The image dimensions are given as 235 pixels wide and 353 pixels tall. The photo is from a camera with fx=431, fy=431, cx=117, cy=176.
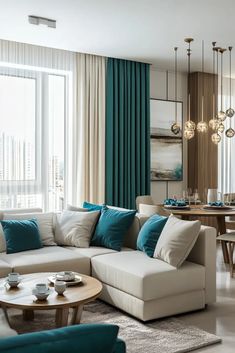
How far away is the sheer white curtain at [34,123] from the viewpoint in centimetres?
589

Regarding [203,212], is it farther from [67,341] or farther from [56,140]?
[67,341]

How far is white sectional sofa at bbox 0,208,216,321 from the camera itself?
3.47 metres

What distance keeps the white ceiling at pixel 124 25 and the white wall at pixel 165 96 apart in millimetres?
777

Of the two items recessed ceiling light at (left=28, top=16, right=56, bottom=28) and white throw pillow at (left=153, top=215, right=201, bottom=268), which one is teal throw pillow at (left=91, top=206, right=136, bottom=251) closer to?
white throw pillow at (left=153, top=215, right=201, bottom=268)

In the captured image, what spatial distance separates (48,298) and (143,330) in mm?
850

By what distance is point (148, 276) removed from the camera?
3.44 m

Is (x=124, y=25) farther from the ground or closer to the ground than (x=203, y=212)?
farther from the ground

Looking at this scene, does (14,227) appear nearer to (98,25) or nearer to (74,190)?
(74,190)

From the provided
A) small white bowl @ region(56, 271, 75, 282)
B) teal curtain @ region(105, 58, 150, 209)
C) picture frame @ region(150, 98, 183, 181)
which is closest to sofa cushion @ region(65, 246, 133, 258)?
small white bowl @ region(56, 271, 75, 282)

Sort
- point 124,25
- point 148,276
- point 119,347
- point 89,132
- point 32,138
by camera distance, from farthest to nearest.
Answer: point 89,132, point 32,138, point 124,25, point 148,276, point 119,347

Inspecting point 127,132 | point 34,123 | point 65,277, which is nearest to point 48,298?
Answer: point 65,277

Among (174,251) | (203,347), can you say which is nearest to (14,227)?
(174,251)

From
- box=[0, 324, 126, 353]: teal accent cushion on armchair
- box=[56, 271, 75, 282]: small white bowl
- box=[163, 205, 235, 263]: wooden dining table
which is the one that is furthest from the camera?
box=[163, 205, 235, 263]: wooden dining table

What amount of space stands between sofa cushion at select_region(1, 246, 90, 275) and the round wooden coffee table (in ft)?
1.65
